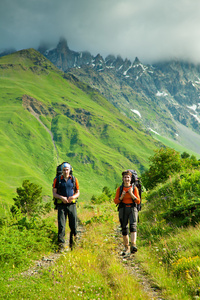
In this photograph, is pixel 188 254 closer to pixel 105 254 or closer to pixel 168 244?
pixel 168 244

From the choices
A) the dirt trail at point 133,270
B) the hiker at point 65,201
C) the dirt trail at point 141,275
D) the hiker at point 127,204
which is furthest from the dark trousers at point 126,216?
A: the hiker at point 65,201

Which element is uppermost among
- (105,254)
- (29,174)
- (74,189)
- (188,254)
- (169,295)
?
(74,189)

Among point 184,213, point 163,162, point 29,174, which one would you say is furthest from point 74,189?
point 29,174

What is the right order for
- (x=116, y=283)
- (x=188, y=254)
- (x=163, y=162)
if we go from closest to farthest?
1. (x=116, y=283)
2. (x=188, y=254)
3. (x=163, y=162)

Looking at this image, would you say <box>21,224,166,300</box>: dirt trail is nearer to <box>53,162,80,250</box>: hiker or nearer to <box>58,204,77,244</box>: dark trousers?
<box>58,204,77,244</box>: dark trousers

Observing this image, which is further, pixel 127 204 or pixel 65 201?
pixel 127 204

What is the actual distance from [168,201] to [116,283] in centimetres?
653

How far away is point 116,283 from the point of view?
538cm

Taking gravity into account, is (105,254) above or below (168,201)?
below

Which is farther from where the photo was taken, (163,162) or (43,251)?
(163,162)

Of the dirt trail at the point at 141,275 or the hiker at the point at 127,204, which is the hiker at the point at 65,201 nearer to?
the hiker at the point at 127,204

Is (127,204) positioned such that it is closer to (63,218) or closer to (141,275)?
(63,218)

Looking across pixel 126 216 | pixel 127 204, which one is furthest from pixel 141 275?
pixel 127 204

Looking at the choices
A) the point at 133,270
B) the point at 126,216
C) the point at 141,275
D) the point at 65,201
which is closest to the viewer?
the point at 141,275
